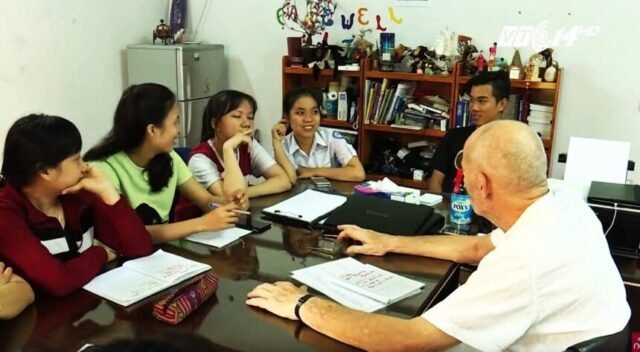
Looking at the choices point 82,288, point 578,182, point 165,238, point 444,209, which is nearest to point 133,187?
Answer: point 165,238

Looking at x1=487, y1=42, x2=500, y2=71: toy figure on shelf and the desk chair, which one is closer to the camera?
the desk chair

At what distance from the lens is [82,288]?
1.49 m

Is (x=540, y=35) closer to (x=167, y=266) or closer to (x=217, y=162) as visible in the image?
(x=217, y=162)

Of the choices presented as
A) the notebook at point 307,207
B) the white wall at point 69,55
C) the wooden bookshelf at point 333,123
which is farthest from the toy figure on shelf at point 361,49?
the notebook at point 307,207

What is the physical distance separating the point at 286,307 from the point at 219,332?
171mm

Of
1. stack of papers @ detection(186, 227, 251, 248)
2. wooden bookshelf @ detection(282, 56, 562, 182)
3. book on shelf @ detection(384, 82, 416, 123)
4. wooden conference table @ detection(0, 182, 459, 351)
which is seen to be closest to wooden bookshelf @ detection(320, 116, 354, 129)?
wooden bookshelf @ detection(282, 56, 562, 182)

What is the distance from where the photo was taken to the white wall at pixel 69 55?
3578 millimetres

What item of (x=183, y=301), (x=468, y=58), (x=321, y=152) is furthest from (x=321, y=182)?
(x=468, y=58)

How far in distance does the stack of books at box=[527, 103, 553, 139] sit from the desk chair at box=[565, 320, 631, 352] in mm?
Answer: 2557

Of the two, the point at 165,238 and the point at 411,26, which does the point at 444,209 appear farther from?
the point at 411,26

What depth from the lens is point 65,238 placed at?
1.61 metres

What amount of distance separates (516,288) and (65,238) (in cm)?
116

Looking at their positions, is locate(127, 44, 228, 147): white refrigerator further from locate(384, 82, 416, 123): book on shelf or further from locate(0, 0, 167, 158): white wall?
locate(384, 82, 416, 123): book on shelf

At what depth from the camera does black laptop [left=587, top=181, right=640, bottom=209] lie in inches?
83.3
